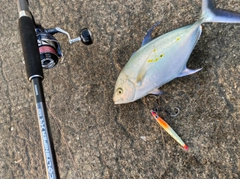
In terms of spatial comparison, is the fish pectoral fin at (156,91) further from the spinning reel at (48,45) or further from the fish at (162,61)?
the spinning reel at (48,45)

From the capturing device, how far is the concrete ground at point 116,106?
1.82 metres

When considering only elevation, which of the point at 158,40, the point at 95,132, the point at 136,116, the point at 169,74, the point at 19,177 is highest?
the point at 158,40

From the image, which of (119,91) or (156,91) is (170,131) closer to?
(156,91)

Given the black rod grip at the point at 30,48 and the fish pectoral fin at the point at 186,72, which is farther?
the fish pectoral fin at the point at 186,72

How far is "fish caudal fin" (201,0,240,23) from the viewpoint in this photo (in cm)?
158

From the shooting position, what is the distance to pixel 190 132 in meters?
1.84

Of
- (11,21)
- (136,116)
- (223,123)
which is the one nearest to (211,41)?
(223,123)

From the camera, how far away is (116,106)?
2033 mm

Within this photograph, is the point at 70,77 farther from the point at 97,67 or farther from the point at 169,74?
the point at 169,74

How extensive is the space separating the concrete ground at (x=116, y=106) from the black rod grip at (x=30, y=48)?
1.77 ft

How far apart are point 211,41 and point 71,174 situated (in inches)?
50.7

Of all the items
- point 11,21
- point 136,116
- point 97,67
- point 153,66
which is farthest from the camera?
→ point 11,21

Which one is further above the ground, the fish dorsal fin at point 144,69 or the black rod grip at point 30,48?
the black rod grip at point 30,48

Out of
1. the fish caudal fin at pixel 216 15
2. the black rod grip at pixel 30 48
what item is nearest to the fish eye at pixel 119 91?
the black rod grip at pixel 30 48
